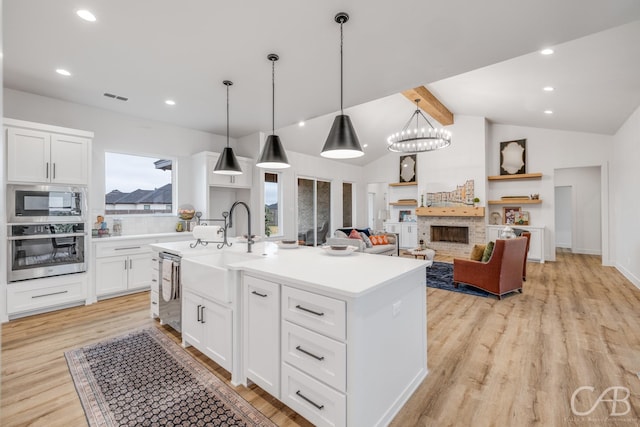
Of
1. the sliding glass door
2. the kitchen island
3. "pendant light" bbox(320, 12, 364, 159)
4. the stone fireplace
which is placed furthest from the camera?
the sliding glass door

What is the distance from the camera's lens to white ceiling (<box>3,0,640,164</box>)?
7.81 ft

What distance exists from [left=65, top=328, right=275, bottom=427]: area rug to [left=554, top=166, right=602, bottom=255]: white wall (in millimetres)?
9074

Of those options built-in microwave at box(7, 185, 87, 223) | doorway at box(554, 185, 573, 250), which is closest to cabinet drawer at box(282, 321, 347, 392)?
built-in microwave at box(7, 185, 87, 223)

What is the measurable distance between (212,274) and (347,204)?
7691 millimetres

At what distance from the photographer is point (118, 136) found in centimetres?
470

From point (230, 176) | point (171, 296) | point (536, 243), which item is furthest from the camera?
point (536, 243)

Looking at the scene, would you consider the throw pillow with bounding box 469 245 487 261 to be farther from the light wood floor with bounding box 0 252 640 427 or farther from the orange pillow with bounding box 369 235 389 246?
the orange pillow with bounding box 369 235 389 246

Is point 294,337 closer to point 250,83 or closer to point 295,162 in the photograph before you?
point 250,83

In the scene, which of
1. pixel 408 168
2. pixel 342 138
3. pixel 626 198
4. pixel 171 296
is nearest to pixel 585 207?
pixel 626 198

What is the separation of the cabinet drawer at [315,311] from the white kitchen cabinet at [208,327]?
0.62 metres

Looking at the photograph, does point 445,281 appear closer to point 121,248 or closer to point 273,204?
point 273,204

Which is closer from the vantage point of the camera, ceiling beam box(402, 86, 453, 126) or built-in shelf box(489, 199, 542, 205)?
ceiling beam box(402, 86, 453, 126)

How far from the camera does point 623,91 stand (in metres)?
4.13

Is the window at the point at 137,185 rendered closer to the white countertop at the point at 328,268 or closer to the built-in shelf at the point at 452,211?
the white countertop at the point at 328,268
